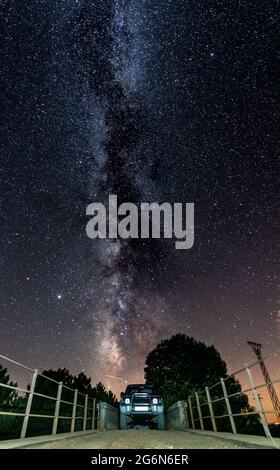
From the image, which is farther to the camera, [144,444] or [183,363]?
[183,363]

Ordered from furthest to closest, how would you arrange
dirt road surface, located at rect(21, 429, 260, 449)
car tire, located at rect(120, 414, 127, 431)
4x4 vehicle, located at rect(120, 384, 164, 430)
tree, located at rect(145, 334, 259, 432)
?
tree, located at rect(145, 334, 259, 432)
car tire, located at rect(120, 414, 127, 431)
4x4 vehicle, located at rect(120, 384, 164, 430)
dirt road surface, located at rect(21, 429, 260, 449)

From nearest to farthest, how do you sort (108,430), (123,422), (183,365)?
(108,430) → (123,422) → (183,365)

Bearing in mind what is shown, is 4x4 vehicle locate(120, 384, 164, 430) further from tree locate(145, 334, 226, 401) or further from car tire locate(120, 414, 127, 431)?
tree locate(145, 334, 226, 401)

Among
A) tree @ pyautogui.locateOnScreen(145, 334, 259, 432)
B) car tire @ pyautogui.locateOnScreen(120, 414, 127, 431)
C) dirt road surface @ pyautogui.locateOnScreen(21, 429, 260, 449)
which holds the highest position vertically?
tree @ pyautogui.locateOnScreen(145, 334, 259, 432)

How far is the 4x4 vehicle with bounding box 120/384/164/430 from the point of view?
1356 centimetres

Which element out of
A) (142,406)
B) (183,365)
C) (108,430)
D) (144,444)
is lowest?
(144,444)

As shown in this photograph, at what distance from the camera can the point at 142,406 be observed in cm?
1359

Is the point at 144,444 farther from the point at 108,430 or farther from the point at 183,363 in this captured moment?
the point at 183,363

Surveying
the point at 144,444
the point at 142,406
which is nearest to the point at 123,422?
the point at 142,406

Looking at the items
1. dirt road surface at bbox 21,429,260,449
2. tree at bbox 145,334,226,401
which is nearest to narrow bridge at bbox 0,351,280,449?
dirt road surface at bbox 21,429,260,449

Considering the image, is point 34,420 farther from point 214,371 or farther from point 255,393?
point 214,371

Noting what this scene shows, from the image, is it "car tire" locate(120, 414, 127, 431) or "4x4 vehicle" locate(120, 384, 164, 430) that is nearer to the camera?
"4x4 vehicle" locate(120, 384, 164, 430)
